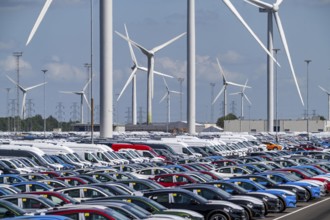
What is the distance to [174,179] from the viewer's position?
41.5 m

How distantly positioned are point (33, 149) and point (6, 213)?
33728 mm

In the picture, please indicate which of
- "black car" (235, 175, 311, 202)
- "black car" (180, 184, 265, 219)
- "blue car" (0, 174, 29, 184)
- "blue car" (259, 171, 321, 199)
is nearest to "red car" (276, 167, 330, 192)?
"blue car" (259, 171, 321, 199)

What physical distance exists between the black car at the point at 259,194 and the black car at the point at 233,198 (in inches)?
80.3

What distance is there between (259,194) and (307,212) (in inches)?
110

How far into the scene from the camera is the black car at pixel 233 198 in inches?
1320

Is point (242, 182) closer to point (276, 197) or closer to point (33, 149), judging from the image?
point (276, 197)

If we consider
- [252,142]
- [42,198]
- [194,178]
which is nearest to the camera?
[42,198]

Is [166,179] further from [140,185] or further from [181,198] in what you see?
[181,198]

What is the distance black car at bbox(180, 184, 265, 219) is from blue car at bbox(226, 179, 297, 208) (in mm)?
4093

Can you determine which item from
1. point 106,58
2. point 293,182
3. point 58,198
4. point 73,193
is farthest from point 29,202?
point 106,58

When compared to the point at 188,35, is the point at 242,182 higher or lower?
lower

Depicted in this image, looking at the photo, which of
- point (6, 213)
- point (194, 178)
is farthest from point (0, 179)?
point (6, 213)

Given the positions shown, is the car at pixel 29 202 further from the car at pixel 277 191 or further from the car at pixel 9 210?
the car at pixel 277 191

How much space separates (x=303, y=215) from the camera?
36.7m
